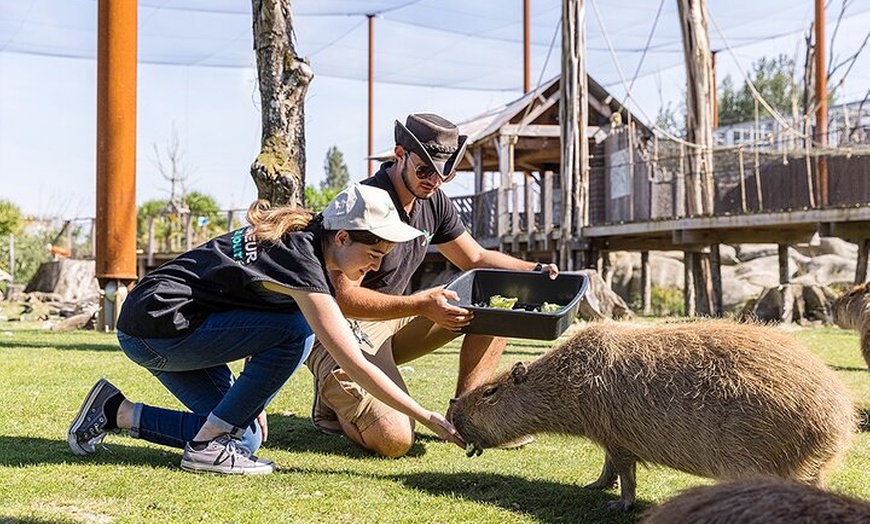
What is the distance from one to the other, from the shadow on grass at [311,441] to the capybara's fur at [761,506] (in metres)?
2.36

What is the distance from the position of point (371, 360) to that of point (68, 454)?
4.13 ft

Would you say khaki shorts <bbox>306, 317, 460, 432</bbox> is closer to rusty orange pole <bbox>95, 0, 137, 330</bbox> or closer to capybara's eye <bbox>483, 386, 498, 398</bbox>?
capybara's eye <bbox>483, 386, 498, 398</bbox>

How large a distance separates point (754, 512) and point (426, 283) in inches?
760

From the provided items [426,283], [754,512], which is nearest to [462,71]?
[426,283]

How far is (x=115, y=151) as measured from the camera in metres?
10.2

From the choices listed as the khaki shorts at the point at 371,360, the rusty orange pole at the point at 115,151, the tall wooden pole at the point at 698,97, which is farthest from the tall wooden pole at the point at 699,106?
the khaki shorts at the point at 371,360

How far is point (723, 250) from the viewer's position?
23.8m

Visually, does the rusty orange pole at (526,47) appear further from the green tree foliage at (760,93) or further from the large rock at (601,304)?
the green tree foliage at (760,93)

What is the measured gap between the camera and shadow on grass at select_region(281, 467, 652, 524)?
324 centimetres

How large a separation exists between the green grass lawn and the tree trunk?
3609mm

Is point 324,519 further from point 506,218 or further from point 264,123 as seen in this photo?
point 506,218

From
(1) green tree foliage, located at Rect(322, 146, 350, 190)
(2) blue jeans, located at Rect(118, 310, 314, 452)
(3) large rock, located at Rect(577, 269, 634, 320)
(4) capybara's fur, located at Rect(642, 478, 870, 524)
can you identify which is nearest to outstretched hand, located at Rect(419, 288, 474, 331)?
(2) blue jeans, located at Rect(118, 310, 314, 452)

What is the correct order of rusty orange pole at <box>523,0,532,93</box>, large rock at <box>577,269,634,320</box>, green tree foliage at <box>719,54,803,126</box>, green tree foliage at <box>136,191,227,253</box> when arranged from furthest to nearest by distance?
1. green tree foliage at <box>719,54,803,126</box>
2. green tree foliage at <box>136,191,227,253</box>
3. rusty orange pole at <box>523,0,532,93</box>
4. large rock at <box>577,269,634,320</box>

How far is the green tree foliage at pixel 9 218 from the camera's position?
22.6 metres
